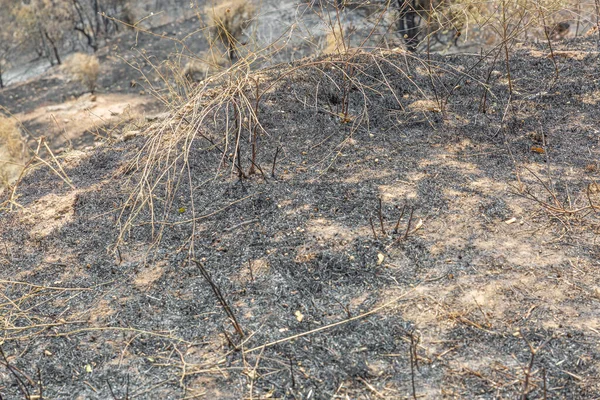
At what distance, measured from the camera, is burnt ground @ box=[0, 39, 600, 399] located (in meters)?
1.96

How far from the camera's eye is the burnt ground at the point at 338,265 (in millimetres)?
1959

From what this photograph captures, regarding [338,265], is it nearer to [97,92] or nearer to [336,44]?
[336,44]

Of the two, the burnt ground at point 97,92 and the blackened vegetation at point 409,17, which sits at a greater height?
the blackened vegetation at point 409,17

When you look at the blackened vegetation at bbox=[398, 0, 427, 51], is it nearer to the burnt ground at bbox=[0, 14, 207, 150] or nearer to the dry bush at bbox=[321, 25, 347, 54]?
the dry bush at bbox=[321, 25, 347, 54]

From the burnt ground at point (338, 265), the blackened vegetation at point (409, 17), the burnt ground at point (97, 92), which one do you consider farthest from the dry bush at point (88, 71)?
the burnt ground at point (338, 265)

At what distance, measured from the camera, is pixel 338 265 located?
7.98 ft

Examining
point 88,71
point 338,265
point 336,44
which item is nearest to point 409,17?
point 336,44

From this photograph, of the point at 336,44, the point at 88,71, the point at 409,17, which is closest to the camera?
the point at 336,44

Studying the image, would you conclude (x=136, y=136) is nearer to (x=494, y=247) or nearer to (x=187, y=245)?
(x=187, y=245)

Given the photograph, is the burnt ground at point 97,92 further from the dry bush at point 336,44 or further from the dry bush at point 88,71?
the dry bush at point 336,44

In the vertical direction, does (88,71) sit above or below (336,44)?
below

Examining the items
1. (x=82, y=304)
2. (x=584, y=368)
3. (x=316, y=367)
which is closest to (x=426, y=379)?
(x=316, y=367)

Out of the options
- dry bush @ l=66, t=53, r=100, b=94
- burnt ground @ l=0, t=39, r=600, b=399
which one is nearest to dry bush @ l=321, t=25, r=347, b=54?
burnt ground @ l=0, t=39, r=600, b=399

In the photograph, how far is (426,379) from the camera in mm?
1874
